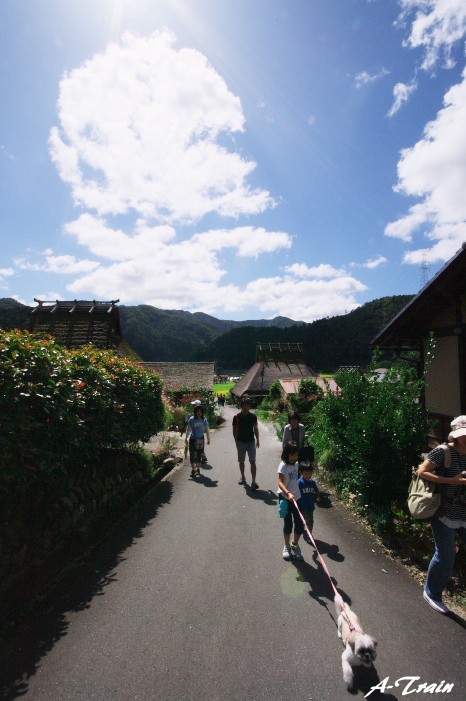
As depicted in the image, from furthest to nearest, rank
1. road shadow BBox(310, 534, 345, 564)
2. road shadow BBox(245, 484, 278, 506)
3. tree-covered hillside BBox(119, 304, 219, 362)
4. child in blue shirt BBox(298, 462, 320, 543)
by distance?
tree-covered hillside BBox(119, 304, 219, 362)
road shadow BBox(245, 484, 278, 506)
child in blue shirt BBox(298, 462, 320, 543)
road shadow BBox(310, 534, 345, 564)

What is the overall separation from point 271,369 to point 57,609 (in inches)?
1603

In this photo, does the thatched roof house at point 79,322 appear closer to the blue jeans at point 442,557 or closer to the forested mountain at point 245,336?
the blue jeans at point 442,557

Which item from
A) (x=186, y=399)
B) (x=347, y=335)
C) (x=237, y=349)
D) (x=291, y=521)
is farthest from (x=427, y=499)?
(x=237, y=349)

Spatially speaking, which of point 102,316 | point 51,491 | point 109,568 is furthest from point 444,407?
point 102,316

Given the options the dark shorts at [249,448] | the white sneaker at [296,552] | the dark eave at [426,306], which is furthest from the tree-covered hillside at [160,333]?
the white sneaker at [296,552]

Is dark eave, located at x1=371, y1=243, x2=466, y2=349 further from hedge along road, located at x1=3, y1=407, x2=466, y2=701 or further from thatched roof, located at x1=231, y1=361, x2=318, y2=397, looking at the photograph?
thatched roof, located at x1=231, y1=361, x2=318, y2=397

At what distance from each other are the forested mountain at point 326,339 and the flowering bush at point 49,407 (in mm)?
55384

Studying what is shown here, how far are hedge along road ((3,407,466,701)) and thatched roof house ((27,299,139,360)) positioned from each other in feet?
46.9

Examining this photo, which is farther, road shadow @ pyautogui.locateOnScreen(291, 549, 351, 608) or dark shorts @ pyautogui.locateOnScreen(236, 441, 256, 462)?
dark shorts @ pyautogui.locateOnScreen(236, 441, 256, 462)

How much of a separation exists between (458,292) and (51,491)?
26.2 ft

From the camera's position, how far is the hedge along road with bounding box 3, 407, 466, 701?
8.25 ft

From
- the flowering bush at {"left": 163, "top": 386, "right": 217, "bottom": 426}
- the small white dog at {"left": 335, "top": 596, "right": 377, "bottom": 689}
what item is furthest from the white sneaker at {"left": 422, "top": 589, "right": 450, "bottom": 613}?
the flowering bush at {"left": 163, "top": 386, "right": 217, "bottom": 426}

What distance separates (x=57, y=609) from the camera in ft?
11.2

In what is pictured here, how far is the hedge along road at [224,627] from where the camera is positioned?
2516 millimetres
